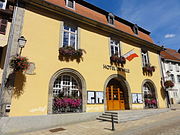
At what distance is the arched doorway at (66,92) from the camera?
7.19 m

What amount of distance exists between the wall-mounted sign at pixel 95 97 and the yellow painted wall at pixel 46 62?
268 mm

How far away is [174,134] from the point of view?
15.9 ft

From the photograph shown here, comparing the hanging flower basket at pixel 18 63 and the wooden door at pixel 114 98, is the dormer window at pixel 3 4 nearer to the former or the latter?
the hanging flower basket at pixel 18 63

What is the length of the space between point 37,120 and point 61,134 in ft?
5.91

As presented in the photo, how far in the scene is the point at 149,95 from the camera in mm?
11773

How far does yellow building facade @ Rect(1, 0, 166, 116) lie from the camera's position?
6.72 m

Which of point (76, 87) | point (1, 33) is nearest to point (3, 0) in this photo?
point (1, 33)

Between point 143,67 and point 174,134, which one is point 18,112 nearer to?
point 174,134

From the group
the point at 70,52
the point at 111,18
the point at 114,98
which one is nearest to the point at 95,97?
the point at 114,98

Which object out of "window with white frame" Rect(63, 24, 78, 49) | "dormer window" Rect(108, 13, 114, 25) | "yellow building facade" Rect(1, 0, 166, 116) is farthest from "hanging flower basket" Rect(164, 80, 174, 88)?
"window with white frame" Rect(63, 24, 78, 49)

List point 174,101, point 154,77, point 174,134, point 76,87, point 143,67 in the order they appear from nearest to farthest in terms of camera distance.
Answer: point 174,134 → point 76,87 → point 143,67 → point 154,77 → point 174,101

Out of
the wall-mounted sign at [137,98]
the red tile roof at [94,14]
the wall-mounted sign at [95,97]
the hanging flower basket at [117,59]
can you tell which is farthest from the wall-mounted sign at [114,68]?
the red tile roof at [94,14]

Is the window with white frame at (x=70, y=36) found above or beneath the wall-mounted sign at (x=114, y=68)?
above

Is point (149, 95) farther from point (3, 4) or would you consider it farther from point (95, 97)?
point (3, 4)
